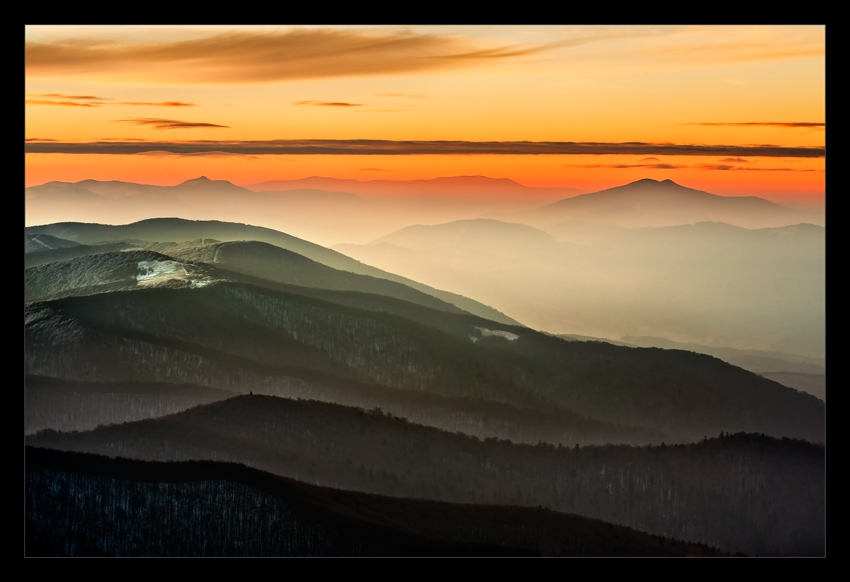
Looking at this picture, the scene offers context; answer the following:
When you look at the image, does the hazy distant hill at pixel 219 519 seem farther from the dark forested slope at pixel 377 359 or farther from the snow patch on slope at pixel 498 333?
the snow patch on slope at pixel 498 333

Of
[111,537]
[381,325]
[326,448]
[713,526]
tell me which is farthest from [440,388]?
[111,537]

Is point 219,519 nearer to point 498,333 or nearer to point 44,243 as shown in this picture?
point 498,333

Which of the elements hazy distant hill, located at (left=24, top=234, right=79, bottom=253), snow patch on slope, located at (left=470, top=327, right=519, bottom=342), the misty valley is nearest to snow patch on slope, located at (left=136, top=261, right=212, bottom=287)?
the misty valley

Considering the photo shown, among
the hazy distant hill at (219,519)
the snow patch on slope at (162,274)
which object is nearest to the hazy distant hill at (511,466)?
the hazy distant hill at (219,519)

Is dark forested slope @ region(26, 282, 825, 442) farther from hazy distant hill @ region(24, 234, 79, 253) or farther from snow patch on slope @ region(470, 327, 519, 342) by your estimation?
hazy distant hill @ region(24, 234, 79, 253)

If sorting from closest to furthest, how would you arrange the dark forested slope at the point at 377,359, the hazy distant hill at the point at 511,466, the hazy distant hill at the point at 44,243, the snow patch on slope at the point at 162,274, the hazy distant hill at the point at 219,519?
the hazy distant hill at the point at 219,519, the hazy distant hill at the point at 511,466, the dark forested slope at the point at 377,359, the snow patch on slope at the point at 162,274, the hazy distant hill at the point at 44,243

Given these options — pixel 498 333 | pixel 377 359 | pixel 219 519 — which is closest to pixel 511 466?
pixel 377 359
